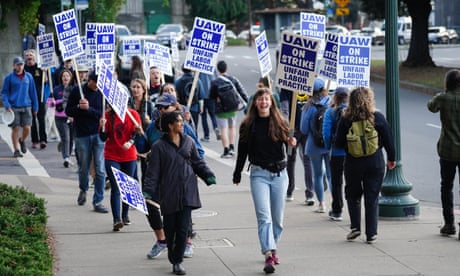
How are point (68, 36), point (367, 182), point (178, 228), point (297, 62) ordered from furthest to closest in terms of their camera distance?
point (68, 36) < point (297, 62) < point (367, 182) < point (178, 228)

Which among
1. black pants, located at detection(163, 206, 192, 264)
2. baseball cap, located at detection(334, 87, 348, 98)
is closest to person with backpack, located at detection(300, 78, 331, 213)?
baseball cap, located at detection(334, 87, 348, 98)

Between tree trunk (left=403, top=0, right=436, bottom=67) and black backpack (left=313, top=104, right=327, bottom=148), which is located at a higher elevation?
black backpack (left=313, top=104, right=327, bottom=148)

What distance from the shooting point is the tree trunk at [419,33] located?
1508 inches

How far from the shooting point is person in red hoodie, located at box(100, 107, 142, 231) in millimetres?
11242

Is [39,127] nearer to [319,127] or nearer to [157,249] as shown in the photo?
[319,127]

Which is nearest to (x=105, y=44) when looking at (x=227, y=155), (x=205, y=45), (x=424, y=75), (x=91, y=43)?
(x=205, y=45)

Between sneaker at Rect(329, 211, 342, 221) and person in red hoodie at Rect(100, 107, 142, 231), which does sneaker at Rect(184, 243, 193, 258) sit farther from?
sneaker at Rect(329, 211, 342, 221)

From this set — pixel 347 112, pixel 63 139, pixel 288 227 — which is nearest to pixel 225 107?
pixel 63 139

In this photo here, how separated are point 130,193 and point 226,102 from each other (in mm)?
9336

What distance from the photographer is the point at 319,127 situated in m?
12.3

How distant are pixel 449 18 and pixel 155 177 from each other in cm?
5219

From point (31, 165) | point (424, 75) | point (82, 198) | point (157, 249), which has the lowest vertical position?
point (424, 75)

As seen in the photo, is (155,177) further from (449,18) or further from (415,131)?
(449,18)

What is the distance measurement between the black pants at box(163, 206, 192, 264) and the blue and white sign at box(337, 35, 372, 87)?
13.8 ft
